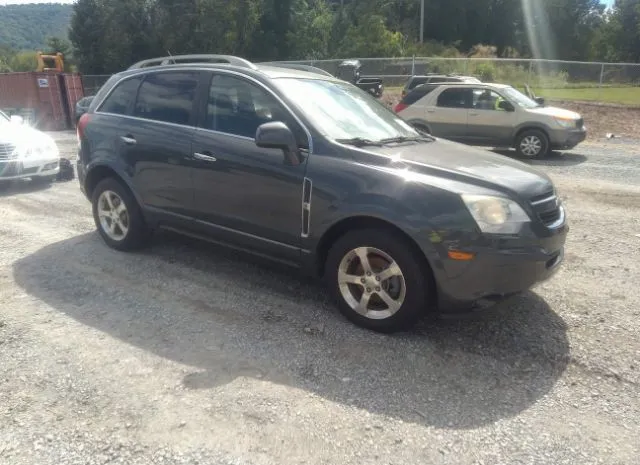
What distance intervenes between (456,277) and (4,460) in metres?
2.59

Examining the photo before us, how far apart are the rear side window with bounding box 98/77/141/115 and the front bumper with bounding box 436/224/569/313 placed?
350 cm

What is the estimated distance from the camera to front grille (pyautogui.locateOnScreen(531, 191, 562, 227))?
350 cm

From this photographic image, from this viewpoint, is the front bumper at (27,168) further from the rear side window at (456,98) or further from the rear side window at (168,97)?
the rear side window at (456,98)

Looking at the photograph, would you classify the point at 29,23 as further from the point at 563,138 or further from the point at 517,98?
the point at 563,138

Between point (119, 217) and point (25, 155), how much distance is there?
4.33m

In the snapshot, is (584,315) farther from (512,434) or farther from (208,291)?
(208,291)

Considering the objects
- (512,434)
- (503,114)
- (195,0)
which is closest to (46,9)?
(195,0)

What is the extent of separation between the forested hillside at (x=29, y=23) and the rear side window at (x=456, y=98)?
106 metres

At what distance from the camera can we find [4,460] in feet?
8.29

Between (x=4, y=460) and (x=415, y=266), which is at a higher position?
(x=415, y=266)

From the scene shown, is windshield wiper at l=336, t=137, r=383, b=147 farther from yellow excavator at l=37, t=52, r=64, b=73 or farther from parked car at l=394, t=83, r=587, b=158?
yellow excavator at l=37, t=52, r=64, b=73

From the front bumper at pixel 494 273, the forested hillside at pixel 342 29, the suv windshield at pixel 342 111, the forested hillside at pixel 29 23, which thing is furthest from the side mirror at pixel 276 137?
the forested hillside at pixel 29 23

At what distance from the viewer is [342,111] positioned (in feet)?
14.1

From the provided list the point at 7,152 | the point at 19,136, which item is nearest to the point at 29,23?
the point at 19,136
